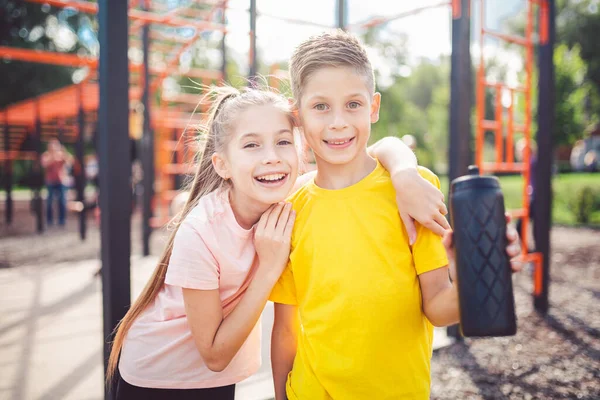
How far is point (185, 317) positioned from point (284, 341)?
1.10 feet

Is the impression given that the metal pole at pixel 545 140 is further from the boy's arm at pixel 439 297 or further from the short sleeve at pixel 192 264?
the short sleeve at pixel 192 264

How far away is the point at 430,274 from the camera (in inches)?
51.3

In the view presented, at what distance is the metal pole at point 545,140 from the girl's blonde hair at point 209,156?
3.23m

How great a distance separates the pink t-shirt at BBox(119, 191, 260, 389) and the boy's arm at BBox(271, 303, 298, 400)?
5.4 inches

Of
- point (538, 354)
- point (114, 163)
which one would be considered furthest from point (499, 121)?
point (114, 163)

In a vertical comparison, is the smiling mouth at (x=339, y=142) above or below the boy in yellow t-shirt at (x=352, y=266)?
above

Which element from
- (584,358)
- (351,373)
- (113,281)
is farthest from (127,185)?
(584,358)

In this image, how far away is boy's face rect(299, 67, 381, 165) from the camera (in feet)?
4.50

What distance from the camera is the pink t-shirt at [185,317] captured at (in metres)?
1.39

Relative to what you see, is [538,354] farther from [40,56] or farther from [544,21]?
[40,56]

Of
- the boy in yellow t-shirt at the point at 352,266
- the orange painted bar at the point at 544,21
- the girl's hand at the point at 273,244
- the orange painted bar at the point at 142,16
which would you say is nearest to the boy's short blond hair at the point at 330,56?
the boy in yellow t-shirt at the point at 352,266

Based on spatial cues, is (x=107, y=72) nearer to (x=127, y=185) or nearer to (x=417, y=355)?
(x=127, y=185)

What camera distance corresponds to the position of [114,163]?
1630 millimetres

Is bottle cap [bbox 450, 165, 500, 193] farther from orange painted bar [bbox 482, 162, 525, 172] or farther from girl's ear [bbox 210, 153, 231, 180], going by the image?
orange painted bar [bbox 482, 162, 525, 172]
